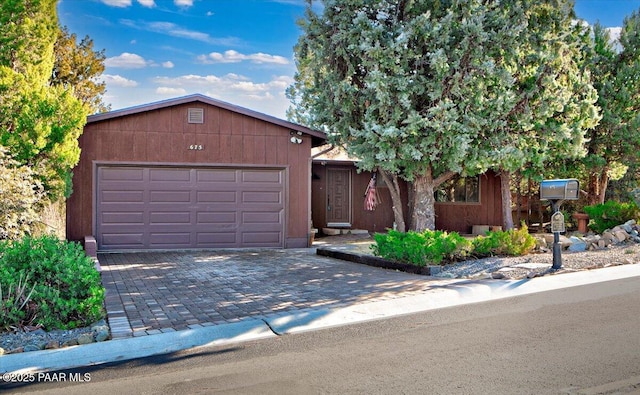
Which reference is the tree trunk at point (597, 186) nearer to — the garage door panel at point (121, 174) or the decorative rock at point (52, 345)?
the garage door panel at point (121, 174)

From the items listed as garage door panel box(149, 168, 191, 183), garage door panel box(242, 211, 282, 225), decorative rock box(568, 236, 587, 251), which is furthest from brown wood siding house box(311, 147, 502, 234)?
decorative rock box(568, 236, 587, 251)

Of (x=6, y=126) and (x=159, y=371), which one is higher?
(x=6, y=126)

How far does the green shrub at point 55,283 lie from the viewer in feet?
19.3

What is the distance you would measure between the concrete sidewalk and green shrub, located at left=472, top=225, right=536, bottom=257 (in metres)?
1.73

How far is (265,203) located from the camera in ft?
47.8


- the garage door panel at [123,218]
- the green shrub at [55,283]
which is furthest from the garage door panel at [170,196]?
the green shrub at [55,283]

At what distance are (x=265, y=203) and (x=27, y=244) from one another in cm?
814

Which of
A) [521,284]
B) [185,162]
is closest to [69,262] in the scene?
[521,284]

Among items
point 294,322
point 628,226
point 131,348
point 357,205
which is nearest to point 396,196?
point 357,205

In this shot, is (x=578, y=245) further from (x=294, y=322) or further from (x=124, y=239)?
(x=124, y=239)

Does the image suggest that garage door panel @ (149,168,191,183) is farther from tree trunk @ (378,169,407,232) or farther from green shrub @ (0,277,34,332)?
green shrub @ (0,277,34,332)

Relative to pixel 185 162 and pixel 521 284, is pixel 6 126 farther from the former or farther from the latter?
pixel 521 284

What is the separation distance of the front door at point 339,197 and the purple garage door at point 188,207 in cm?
425

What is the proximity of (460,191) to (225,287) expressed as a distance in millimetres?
12987
